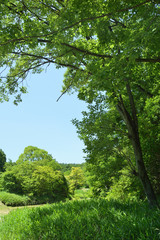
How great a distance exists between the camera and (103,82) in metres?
4.07

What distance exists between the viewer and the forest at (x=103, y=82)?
3.88m

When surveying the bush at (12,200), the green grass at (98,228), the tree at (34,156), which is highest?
the tree at (34,156)

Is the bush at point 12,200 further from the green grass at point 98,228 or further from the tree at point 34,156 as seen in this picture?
the green grass at point 98,228

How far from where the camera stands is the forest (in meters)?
3.88

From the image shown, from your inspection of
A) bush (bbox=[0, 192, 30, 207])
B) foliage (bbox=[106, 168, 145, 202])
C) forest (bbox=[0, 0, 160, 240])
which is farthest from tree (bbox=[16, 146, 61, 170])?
foliage (bbox=[106, 168, 145, 202])

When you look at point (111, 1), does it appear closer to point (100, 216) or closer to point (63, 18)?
point (63, 18)

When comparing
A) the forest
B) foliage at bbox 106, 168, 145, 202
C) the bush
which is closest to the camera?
the forest

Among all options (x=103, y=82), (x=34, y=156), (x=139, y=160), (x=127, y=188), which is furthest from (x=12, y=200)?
(x=103, y=82)

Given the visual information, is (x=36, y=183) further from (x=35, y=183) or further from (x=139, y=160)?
(x=139, y=160)

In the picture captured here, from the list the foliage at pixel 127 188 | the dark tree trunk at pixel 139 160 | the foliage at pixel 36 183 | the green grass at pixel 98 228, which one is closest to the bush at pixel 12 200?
the foliage at pixel 36 183

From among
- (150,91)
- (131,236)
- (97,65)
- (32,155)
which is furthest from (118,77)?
(32,155)

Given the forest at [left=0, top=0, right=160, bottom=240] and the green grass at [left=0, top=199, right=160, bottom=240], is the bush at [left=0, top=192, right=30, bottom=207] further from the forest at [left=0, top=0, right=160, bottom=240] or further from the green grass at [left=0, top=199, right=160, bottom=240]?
the green grass at [left=0, top=199, right=160, bottom=240]

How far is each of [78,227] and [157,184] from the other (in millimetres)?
6889

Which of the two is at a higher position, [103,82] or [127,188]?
[103,82]
